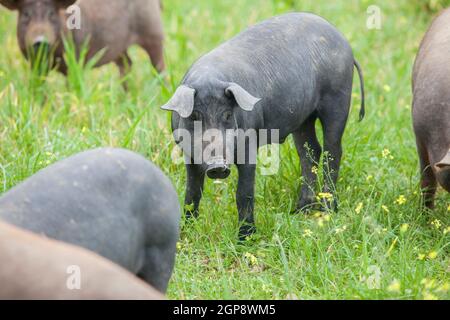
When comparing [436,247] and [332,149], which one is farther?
[332,149]

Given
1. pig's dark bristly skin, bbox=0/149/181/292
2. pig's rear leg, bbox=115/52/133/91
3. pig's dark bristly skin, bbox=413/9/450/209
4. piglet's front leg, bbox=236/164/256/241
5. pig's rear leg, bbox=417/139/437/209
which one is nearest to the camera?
pig's dark bristly skin, bbox=0/149/181/292

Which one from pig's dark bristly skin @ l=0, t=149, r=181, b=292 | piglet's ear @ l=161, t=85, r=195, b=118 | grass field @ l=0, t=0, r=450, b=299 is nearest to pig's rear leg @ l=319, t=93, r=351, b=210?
grass field @ l=0, t=0, r=450, b=299

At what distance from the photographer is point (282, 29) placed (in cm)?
482

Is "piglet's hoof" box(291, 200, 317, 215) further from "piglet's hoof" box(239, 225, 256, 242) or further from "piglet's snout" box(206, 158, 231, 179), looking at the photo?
"piglet's snout" box(206, 158, 231, 179)

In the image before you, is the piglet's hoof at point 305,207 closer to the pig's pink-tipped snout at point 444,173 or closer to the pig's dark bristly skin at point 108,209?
the pig's pink-tipped snout at point 444,173

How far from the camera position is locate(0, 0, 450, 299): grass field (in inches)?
161

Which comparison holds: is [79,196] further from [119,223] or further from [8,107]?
[8,107]

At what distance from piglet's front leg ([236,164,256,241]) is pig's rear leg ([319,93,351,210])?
0.54 m

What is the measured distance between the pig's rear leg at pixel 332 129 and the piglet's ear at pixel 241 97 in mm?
875

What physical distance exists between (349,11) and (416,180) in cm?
402

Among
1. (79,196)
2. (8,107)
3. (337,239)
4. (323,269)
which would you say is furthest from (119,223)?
(8,107)

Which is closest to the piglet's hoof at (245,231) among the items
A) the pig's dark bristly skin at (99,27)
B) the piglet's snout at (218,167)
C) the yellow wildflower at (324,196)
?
the yellow wildflower at (324,196)

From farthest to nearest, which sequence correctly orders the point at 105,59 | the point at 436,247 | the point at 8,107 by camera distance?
the point at 105,59 → the point at 8,107 → the point at 436,247

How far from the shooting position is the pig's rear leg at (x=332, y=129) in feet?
16.2
